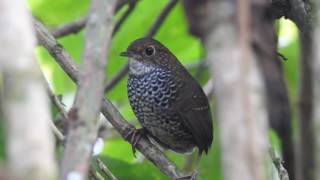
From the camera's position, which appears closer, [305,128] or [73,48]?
[305,128]

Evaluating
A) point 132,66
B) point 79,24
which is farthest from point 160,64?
point 79,24

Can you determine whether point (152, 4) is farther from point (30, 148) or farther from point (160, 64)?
point (30, 148)

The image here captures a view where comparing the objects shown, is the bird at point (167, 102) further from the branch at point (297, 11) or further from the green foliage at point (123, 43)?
the branch at point (297, 11)

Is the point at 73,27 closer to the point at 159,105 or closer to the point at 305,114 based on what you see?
the point at 159,105

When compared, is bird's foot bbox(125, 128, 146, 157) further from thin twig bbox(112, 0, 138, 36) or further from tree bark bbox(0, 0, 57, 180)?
tree bark bbox(0, 0, 57, 180)

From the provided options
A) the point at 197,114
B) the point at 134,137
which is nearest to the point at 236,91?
the point at 134,137

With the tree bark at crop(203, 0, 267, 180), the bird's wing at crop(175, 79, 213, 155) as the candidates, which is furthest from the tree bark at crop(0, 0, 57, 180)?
the bird's wing at crop(175, 79, 213, 155)

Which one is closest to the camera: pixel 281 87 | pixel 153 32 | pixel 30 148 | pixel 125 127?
pixel 30 148
